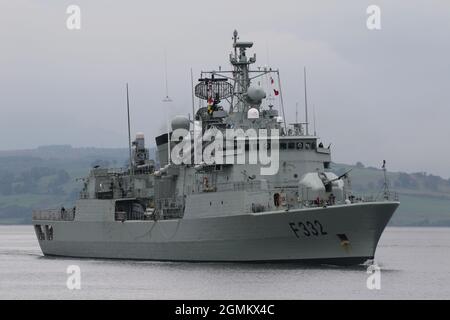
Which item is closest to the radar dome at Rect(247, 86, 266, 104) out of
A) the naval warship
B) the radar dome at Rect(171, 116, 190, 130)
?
the naval warship

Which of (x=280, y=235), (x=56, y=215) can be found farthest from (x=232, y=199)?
(x=56, y=215)

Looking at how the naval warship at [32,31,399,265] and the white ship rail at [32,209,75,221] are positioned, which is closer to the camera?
the naval warship at [32,31,399,265]

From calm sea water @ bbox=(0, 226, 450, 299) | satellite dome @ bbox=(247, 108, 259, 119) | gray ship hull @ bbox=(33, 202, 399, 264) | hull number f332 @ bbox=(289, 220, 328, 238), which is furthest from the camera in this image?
satellite dome @ bbox=(247, 108, 259, 119)

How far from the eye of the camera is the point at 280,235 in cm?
4322

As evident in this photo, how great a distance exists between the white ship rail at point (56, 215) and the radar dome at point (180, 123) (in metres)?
9.00

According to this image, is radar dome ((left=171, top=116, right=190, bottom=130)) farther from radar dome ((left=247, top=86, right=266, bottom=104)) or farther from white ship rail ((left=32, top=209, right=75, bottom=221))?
white ship rail ((left=32, top=209, right=75, bottom=221))

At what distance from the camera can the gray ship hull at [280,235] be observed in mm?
42219

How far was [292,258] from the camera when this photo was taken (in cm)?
4331

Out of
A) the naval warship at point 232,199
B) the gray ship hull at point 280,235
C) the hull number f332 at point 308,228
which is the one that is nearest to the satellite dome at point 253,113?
the naval warship at point 232,199

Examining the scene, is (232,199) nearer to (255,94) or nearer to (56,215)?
(255,94)

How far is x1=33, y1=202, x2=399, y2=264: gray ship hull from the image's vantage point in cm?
4222

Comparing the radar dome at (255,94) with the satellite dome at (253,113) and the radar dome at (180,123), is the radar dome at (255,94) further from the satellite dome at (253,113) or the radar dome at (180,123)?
the radar dome at (180,123)

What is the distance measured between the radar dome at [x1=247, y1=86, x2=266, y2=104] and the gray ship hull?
6539mm
